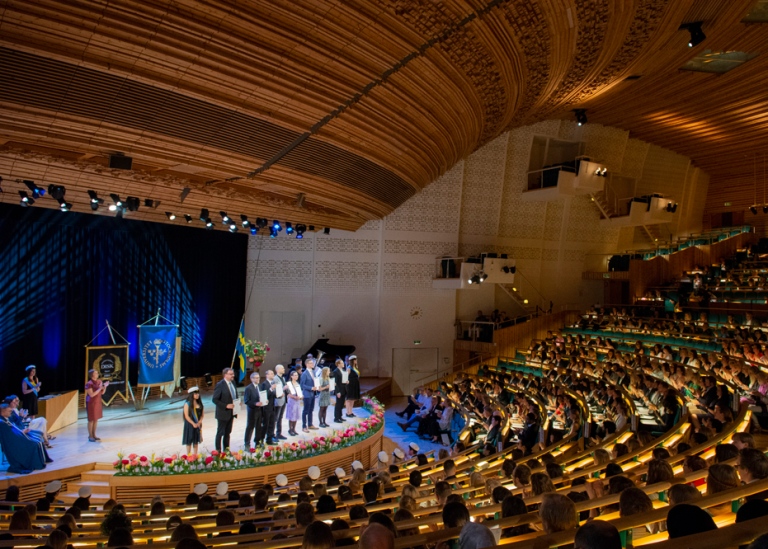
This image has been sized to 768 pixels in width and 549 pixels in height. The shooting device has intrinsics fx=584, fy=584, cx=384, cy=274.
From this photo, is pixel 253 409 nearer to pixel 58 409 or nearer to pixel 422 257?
pixel 58 409

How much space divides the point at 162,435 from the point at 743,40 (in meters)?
15.8

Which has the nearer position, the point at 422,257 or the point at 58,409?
the point at 58,409

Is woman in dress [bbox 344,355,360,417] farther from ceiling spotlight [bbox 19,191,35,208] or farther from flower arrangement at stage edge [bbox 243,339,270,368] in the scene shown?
ceiling spotlight [bbox 19,191,35,208]

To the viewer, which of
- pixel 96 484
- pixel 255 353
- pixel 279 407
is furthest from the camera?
pixel 255 353

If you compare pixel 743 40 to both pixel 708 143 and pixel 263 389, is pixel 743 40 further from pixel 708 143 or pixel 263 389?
pixel 263 389

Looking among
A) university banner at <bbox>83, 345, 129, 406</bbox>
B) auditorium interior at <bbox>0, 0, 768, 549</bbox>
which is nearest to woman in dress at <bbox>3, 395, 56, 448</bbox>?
auditorium interior at <bbox>0, 0, 768, 549</bbox>

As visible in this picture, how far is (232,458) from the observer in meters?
9.95

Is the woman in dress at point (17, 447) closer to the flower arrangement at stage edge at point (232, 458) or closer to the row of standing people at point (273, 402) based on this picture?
the flower arrangement at stage edge at point (232, 458)

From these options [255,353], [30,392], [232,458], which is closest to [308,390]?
[232,458]

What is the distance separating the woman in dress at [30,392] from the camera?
11.7 meters

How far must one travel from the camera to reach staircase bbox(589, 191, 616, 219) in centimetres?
2310

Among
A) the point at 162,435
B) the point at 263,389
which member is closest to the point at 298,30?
the point at 263,389

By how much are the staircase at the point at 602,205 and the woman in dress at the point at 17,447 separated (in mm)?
20309

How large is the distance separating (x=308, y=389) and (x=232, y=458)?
273 cm
